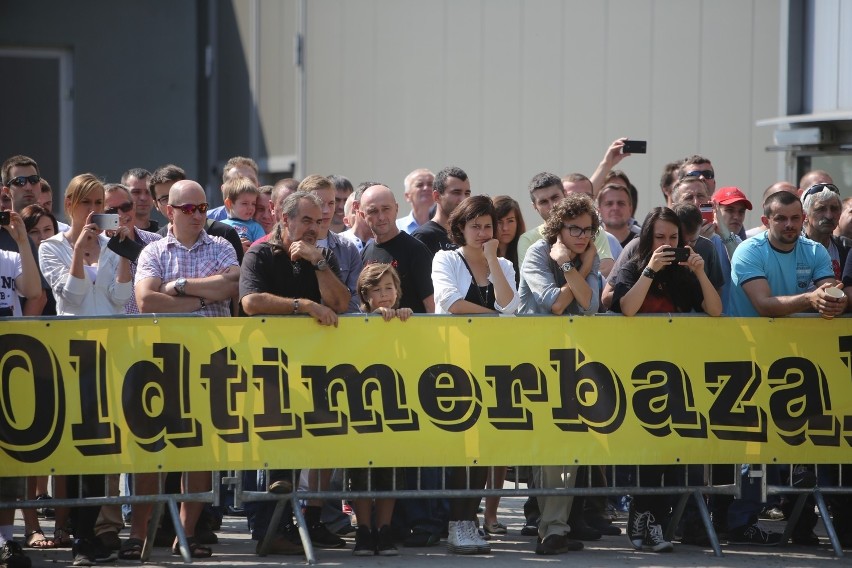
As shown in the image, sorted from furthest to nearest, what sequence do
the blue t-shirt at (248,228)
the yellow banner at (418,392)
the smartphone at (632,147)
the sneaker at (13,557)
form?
1. the smartphone at (632,147)
2. the blue t-shirt at (248,228)
3. the yellow banner at (418,392)
4. the sneaker at (13,557)

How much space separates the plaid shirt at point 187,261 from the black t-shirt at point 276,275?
12.9 inches

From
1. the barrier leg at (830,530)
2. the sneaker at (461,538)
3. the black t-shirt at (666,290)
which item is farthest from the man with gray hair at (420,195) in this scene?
the barrier leg at (830,530)

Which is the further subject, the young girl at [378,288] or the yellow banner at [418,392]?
the young girl at [378,288]

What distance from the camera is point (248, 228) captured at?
10.3 metres

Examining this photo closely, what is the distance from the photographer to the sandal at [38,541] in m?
8.18

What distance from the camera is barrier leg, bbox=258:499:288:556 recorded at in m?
7.85

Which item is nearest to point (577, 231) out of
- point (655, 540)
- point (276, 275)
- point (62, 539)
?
point (276, 275)

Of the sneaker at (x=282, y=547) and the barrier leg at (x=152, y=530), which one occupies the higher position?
the barrier leg at (x=152, y=530)

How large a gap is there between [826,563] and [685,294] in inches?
71.4

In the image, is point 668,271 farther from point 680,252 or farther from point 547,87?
point 547,87

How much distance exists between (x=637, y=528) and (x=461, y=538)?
3.75 ft

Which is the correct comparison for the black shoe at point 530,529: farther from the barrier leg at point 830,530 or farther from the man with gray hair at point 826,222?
the man with gray hair at point 826,222

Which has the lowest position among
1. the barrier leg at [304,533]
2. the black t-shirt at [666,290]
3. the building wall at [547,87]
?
the barrier leg at [304,533]

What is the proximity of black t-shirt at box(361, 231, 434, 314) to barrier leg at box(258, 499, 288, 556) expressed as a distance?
62.3 inches
